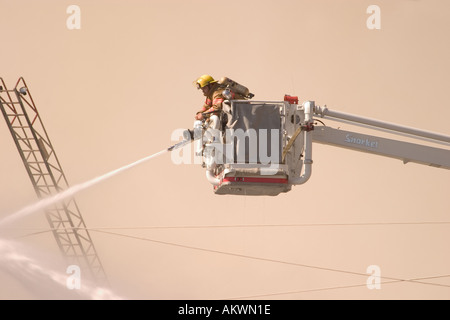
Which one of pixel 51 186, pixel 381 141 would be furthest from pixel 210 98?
pixel 51 186

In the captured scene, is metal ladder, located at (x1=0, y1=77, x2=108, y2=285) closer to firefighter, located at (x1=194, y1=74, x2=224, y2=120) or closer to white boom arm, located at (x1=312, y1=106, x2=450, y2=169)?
firefighter, located at (x1=194, y1=74, x2=224, y2=120)

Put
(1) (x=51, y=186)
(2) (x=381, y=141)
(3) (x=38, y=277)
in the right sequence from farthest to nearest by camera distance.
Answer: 1. (1) (x=51, y=186)
2. (3) (x=38, y=277)
3. (2) (x=381, y=141)

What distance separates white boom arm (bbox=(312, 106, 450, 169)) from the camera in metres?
19.4

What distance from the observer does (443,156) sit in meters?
20.0

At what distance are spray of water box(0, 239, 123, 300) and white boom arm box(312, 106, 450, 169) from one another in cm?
829

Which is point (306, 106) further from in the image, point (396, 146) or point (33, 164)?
point (33, 164)

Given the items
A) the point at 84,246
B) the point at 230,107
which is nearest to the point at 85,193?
the point at 84,246

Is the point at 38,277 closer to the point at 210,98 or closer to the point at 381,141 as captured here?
the point at 210,98

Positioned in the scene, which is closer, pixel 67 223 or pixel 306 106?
pixel 306 106

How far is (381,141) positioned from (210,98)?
133 inches

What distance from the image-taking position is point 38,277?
27.3m

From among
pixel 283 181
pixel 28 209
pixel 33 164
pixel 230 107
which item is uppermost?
pixel 33 164

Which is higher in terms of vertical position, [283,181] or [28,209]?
[28,209]

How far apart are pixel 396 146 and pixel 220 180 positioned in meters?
3.58
